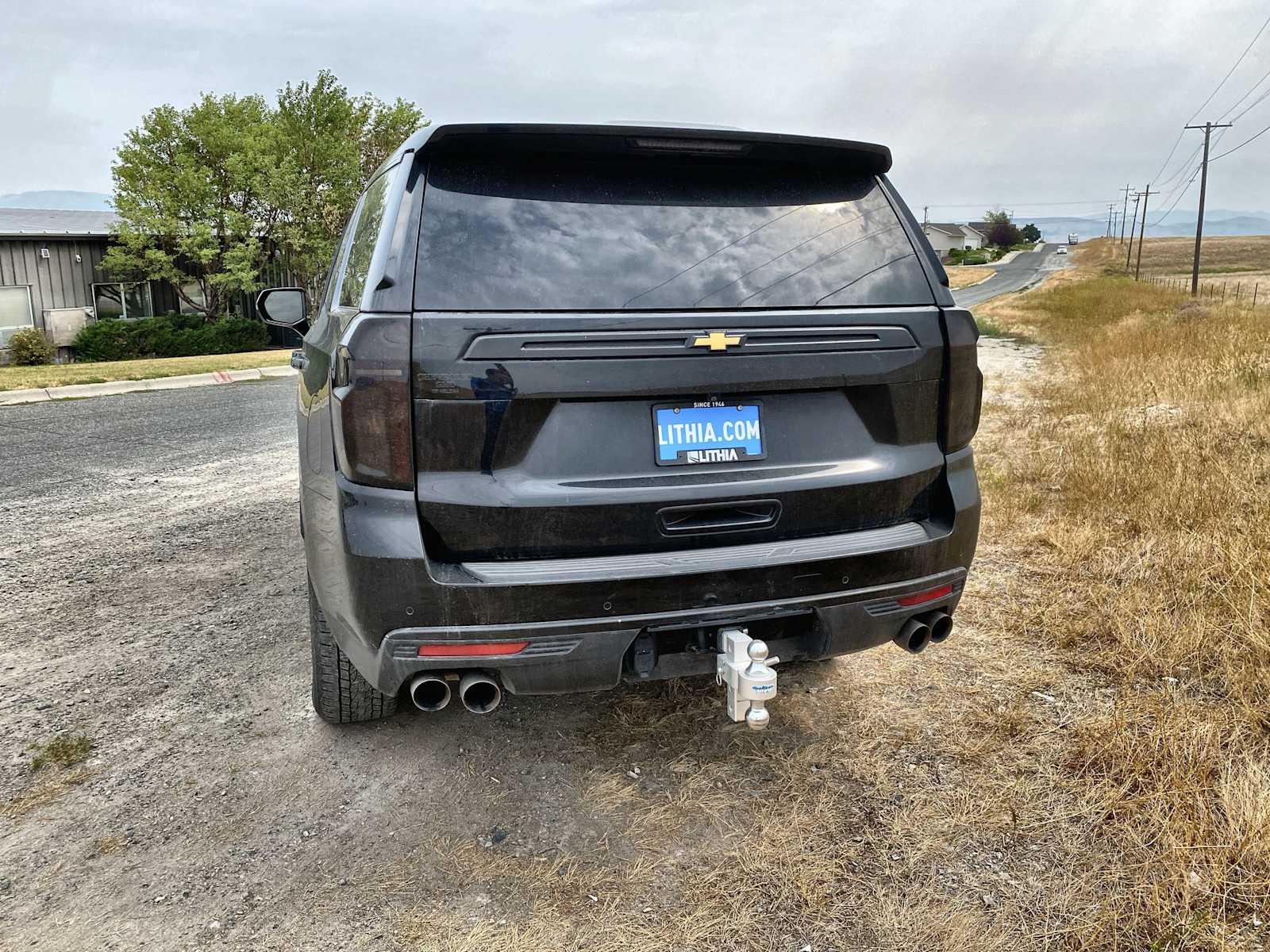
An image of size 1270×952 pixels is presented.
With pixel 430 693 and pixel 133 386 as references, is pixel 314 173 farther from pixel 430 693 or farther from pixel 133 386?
pixel 430 693

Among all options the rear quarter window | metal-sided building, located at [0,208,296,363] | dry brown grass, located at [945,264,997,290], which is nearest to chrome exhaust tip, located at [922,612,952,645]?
the rear quarter window

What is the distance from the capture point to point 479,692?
2.32 m

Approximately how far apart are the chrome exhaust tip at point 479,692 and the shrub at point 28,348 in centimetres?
2692

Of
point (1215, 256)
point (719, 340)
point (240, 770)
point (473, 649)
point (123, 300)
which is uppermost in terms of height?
point (1215, 256)

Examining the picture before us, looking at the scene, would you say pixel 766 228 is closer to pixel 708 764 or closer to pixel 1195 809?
pixel 708 764

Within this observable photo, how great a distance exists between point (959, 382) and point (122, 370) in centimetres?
1768

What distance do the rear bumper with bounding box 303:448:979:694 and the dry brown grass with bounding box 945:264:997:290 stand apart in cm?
7151

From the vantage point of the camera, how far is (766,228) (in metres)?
2.51

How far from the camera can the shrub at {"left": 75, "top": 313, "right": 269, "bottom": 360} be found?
26.4m

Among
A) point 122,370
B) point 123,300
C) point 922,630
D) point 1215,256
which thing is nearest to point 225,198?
point 123,300

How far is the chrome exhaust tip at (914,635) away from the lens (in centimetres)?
261

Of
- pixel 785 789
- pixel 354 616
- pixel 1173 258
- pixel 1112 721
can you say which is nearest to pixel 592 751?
pixel 785 789

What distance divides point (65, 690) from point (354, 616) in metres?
1.86

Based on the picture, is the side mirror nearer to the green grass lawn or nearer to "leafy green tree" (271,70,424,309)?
the green grass lawn
